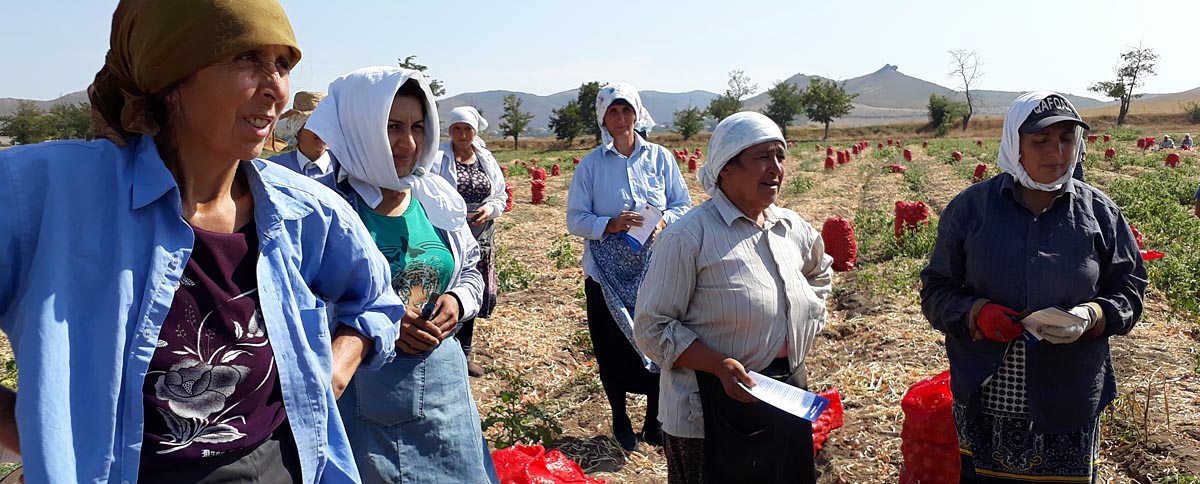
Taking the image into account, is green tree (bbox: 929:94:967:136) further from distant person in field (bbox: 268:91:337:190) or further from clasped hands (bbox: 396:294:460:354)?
clasped hands (bbox: 396:294:460:354)

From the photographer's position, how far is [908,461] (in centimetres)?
338

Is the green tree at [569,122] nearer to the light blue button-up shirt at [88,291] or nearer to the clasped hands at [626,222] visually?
the clasped hands at [626,222]

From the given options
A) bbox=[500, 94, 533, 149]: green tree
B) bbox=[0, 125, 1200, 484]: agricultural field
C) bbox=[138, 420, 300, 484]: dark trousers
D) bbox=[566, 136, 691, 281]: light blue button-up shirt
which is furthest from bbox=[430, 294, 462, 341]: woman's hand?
bbox=[500, 94, 533, 149]: green tree

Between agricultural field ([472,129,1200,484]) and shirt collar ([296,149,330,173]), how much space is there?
150cm

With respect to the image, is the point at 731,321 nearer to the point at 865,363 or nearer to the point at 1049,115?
the point at 1049,115

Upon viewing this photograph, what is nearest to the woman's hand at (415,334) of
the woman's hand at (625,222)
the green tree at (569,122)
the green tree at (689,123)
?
the woman's hand at (625,222)

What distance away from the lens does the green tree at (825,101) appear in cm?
7231

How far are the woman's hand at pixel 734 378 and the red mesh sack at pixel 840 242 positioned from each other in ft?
18.8

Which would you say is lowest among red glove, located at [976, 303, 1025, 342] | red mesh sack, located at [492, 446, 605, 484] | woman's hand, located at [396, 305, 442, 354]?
red mesh sack, located at [492, 446, 605, 484]

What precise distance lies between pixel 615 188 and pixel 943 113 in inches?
2577

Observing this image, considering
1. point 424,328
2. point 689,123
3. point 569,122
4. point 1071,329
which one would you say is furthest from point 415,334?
point 689,123

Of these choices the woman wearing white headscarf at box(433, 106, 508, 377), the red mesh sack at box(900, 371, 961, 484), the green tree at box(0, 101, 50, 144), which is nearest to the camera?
the red mesh sack at box(900, 371, 961, 484)

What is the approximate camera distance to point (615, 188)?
15.0 feet

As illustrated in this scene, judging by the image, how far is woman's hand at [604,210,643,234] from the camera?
14.2 ft
